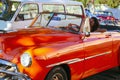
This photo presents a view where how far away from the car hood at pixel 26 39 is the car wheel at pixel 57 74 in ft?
1.61

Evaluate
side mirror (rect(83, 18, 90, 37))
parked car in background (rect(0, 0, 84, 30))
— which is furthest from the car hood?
parked car in background (rect(0, 0, 84, 30))

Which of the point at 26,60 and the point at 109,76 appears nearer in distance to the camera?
the point at 26,60

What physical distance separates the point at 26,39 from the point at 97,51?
1.58 metres

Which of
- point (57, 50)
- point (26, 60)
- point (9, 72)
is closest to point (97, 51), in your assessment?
point (57, 50)

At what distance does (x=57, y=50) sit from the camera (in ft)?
18.9

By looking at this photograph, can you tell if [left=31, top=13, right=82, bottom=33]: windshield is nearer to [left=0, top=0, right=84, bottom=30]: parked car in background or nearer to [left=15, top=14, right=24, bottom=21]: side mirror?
[left=0, top=0, right=84, bottom=30]: parked car in background

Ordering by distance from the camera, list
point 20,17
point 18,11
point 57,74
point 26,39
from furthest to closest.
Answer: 1. point 20,17
2. point 18,11
3. point 26,39
4. point 57,74

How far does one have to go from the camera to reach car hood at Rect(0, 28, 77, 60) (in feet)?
18.9

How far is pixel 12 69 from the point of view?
17.8 ft

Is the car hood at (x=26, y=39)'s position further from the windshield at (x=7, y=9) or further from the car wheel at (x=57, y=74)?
the windshield at (x=7, y=9)

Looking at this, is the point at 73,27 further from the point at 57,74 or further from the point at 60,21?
the point at 57,74

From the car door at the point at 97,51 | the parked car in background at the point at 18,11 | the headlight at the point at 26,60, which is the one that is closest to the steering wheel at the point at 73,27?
the car door at the point at 97,51

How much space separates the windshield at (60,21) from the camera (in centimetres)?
689

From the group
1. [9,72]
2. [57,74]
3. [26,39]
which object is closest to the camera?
[9,72]
